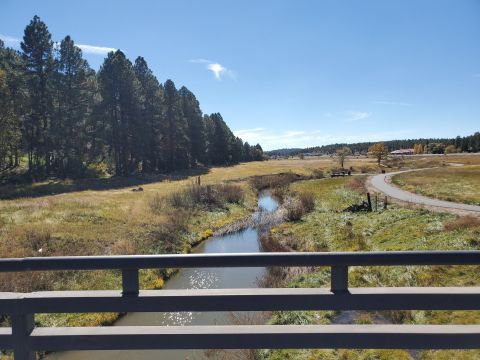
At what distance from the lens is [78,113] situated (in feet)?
159

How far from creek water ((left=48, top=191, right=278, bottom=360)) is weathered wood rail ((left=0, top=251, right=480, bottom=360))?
599cm

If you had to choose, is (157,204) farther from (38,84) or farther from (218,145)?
(218,145)

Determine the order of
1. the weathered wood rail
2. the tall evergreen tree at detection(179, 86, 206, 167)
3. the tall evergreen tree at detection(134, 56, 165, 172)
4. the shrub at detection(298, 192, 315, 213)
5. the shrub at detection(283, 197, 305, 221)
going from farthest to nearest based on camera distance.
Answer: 1. the tall evergreen tree at detection(179, 86, 206, 167)
2. the tall evergreen tree at detection(134, 56, 165, 172)
3. the shrub at detection(298, 192, 315, 213)
4. the shrub at detection(283, 197, 305, 221)
5. the weathered wood rail

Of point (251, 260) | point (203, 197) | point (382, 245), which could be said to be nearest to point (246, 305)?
point (251, 260)

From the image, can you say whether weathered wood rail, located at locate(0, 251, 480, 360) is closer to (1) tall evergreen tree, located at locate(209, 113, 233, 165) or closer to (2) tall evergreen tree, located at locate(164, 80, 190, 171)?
(2) tall evergreen tree, located at locate(164, 80, 190, 171)

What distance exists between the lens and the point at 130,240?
19.5m

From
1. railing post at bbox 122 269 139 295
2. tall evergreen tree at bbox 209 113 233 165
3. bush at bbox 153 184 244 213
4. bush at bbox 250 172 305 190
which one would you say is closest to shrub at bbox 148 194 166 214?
bush at bbox 153 184 244 213

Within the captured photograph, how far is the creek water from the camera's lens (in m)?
9.32

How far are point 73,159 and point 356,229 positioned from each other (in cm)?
3841

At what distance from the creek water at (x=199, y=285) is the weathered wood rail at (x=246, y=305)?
5.99 metres

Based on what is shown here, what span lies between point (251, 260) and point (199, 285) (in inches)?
521

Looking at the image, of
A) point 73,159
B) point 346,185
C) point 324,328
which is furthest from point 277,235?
point 73,159

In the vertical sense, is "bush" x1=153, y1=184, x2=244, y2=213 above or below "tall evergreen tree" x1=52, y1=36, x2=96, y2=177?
below

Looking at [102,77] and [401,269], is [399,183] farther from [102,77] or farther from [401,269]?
[102,77]
